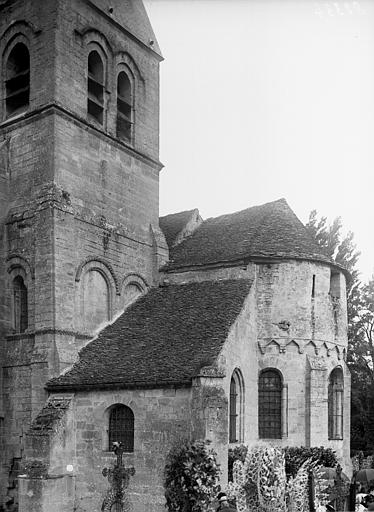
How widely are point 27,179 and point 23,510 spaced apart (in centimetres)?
1104

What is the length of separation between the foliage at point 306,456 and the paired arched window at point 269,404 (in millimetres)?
985

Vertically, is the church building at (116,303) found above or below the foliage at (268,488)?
above

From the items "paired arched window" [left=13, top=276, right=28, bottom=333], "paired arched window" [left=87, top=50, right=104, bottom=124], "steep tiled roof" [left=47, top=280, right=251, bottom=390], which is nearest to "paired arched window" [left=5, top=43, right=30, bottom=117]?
"paired arched window" [left=87, top=50, right=104, bottom=124]

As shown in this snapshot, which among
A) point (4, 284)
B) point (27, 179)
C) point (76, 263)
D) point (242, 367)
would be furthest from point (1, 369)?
point (242, 367)

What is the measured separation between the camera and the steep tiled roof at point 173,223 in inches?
1166

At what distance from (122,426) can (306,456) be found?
622cm

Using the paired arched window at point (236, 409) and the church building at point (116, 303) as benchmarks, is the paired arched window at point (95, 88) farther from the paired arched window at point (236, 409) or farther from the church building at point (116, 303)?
the paired arched window at point (236, 409)

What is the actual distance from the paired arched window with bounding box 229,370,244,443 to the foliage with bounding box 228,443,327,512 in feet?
12.3

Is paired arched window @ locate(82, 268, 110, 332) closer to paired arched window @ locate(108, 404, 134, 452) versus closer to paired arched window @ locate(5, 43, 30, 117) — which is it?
paired arched window @ locate(108, 404, 134, 452)

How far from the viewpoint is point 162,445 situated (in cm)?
2047

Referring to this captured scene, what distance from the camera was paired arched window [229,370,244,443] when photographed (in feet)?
74.4

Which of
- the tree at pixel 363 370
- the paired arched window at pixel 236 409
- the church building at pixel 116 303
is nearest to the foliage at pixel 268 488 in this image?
the church building at pixel 116 303

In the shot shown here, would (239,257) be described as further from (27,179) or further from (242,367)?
(27,179)

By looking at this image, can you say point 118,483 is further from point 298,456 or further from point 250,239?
point 250,239
